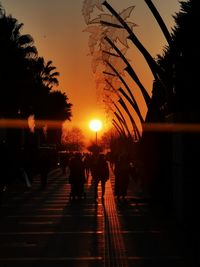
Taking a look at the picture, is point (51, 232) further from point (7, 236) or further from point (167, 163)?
point (167, 163)

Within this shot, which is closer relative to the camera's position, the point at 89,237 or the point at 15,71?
the point at 89,237

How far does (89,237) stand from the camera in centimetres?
1397

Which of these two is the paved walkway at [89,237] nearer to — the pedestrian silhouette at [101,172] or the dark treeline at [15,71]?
the pedestrian silhouette at [101,172]

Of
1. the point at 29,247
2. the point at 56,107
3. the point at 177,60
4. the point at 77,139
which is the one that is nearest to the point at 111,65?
the point at 177,60

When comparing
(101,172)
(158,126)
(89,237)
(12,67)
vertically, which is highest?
(12,67)

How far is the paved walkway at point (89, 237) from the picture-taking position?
11.1m

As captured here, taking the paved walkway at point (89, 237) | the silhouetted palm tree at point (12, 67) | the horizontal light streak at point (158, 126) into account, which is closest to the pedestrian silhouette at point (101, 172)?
the horizontal light streak at point (158, 126)

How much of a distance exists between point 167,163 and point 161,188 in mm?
1417

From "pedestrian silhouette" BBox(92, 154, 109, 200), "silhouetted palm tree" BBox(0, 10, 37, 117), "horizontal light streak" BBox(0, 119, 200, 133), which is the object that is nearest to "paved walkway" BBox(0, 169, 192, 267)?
"horizontal light streak" BBox(0, 119, 200, 133)

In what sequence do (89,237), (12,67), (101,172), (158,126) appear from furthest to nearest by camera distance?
(12,67) → (101,172) → (158,126) → (89,237)

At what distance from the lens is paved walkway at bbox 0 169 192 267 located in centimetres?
1112

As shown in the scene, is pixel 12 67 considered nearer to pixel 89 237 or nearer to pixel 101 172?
pixel 101 172

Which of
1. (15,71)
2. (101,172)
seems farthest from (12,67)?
(101,172)

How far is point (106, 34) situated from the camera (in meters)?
26.0
